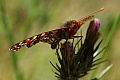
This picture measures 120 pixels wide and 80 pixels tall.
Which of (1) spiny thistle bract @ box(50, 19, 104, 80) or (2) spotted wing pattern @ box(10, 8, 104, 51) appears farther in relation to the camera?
(1) spiny thistle bract @ box(50, 19, 104, 80)

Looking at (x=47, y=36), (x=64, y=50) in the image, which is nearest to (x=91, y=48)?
(x=64, y=50)

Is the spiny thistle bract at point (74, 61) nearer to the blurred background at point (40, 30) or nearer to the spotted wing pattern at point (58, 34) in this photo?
the spotted wing pattern at point (58, 34)

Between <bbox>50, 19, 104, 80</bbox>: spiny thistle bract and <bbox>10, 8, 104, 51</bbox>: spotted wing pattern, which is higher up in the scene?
→ <bbox>10, 8, 104, 51</bbox>: spotted wing pattern

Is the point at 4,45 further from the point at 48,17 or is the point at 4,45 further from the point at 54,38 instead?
the point at 54,38

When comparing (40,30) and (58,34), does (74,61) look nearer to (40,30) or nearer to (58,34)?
(58,34)

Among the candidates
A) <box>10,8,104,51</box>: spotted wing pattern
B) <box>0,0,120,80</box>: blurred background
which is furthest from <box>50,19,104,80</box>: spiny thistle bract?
<box>0,0,120,80</box>: blurred background

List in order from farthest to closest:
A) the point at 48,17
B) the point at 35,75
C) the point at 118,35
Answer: the point at 118,35
the point at 48,17
the point at 35,75

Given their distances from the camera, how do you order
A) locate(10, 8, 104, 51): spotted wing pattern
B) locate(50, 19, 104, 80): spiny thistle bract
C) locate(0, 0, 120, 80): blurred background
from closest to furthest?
locate(10, 8, 104, 51): spotted wing pattern, locate(50, 19, 104, 80): spiny thistle bract, locate(0, 0, 120, 80): blurred background

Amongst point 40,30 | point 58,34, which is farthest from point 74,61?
point 40,30

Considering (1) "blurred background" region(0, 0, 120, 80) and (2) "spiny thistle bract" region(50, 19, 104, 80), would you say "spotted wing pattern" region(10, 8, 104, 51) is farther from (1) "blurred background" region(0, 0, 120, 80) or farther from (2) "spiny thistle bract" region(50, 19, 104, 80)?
(1) "blurred background" region(0, 0, 120, 80)
